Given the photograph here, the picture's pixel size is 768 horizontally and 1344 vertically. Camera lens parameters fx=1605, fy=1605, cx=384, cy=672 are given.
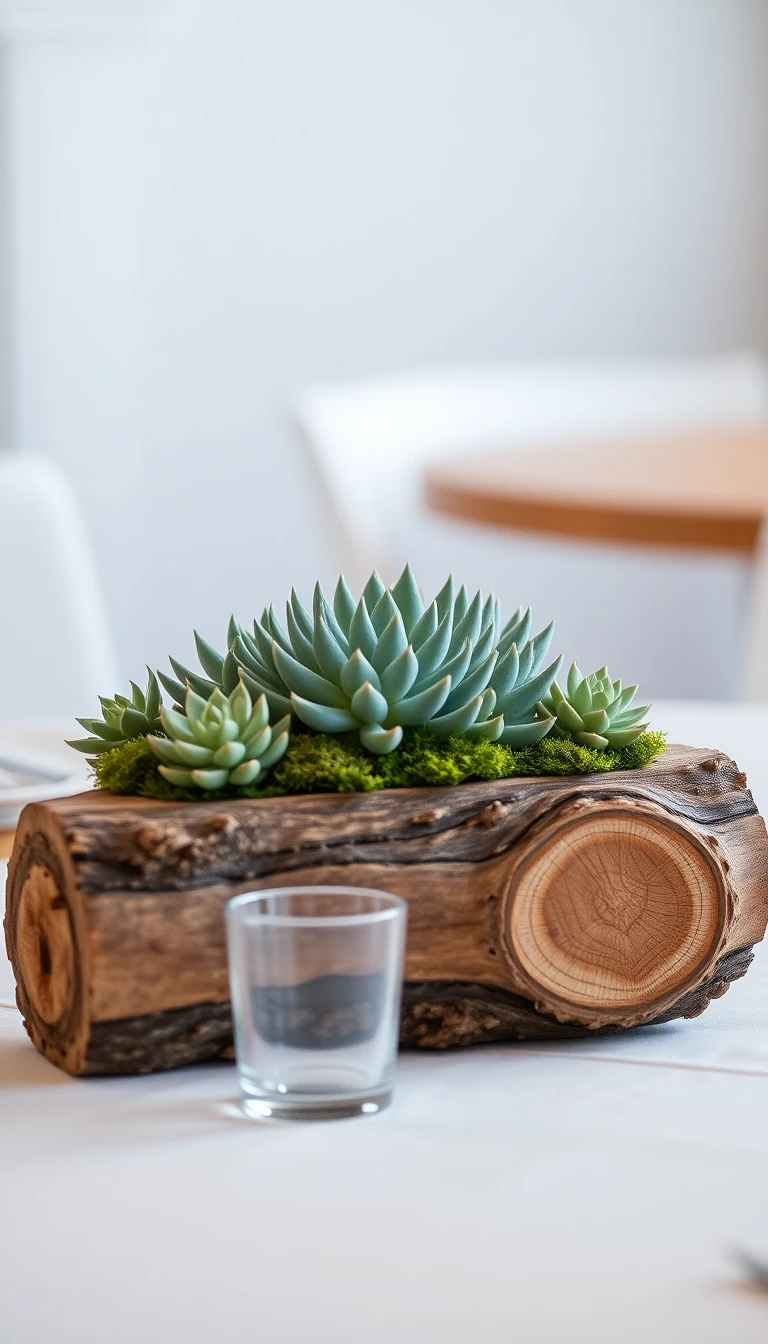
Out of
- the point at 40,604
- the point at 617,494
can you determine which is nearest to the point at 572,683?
the point at 40,604

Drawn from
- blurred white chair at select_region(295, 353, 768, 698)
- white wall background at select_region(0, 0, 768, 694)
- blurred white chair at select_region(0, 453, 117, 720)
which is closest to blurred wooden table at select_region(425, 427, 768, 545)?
blurred white chair at select_region(295, 353, 768, 698)

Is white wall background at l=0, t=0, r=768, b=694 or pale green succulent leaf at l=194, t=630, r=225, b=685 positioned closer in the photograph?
pale green succulent leaf at l=194, t=630, r=225, b=685

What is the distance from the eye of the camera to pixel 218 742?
0.47 metres

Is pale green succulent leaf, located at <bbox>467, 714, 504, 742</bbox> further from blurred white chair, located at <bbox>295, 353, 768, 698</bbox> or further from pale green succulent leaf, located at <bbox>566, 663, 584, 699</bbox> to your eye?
blurred white chair, located at <bbox>295, 353, 768, 698</bbox>

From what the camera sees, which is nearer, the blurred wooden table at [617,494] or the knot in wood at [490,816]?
the knot in wood at [490,816]

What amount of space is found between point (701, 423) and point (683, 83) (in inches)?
41.4

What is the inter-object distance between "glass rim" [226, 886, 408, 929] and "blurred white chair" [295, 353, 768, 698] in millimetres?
1589

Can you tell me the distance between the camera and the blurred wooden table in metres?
1.76

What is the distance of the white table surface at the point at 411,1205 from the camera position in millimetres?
331

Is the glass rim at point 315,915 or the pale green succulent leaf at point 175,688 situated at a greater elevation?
the pale green succulent leaf at point 175,688

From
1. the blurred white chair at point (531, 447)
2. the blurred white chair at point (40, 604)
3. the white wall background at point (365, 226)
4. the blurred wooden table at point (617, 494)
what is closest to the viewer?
the blurred white chair at point (40, 604)

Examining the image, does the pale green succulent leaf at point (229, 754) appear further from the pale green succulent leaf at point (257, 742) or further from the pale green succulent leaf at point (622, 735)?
the pale green succulent leaf at point (622, 735)

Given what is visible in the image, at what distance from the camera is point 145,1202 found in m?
0.38

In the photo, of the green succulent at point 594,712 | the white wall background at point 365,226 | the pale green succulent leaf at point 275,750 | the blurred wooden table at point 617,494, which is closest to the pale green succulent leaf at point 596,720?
the green succulent at point 594,712
